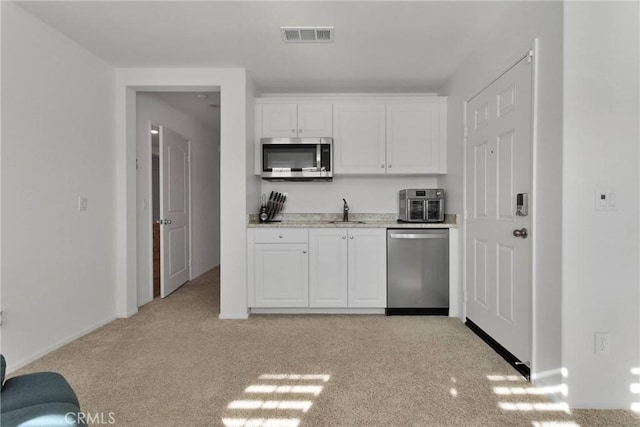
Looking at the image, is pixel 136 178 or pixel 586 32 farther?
pixel 136 178

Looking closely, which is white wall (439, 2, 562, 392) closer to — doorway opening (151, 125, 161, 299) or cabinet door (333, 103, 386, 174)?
cabinet door (333, 103, 386, 174)

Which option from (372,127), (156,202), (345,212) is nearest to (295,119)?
(372,127)

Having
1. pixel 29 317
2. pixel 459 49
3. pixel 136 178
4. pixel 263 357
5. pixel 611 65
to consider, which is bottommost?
pixel 263 357

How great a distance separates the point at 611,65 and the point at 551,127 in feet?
1.21

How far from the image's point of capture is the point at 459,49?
114 inches

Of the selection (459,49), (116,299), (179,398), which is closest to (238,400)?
(179,398)

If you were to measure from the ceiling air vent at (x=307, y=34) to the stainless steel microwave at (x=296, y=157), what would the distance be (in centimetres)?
107

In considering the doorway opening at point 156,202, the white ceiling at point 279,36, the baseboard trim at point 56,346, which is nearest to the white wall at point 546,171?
the white ceiling at point 279,36

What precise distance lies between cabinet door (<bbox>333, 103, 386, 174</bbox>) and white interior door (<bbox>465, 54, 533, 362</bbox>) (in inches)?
36.8

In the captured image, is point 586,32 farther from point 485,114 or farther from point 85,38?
point 85,38

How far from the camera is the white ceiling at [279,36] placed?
230 centimetres

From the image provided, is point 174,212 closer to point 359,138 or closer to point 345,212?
point 345,212

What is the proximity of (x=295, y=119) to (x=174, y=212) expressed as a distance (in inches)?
76.3

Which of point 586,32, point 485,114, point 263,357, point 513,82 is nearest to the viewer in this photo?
point 586,32
